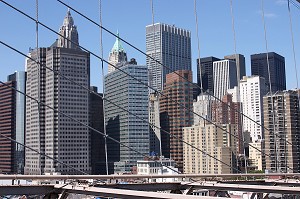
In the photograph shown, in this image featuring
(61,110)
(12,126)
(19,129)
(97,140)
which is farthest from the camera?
(12,126)

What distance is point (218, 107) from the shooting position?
518ft

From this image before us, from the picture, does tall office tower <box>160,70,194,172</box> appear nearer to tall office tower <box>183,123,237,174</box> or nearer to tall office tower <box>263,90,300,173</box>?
tall office tower <box>183,123,237,174</box>

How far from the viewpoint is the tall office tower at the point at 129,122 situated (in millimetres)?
121188

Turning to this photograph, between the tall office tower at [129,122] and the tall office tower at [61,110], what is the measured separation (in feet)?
29.0

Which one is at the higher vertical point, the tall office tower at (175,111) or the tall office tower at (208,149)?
the tall office tower at (175,111)

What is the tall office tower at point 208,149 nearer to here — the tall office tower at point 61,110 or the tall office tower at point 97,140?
the tall office tower at point 97,140

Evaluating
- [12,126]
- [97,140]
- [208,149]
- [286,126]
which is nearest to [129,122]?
[97,140]

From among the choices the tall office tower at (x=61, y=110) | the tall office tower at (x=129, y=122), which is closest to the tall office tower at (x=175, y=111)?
the tall office tower at (x=129, y=122)

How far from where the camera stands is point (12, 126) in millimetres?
144875

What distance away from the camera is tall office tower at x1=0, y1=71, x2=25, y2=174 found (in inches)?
5000

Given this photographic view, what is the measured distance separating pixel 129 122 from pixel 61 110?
1920 inches

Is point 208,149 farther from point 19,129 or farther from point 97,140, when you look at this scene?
point 19,129

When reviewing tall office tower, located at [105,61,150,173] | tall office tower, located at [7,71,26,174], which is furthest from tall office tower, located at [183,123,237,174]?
tall office tower, located at [7,71,26,174]

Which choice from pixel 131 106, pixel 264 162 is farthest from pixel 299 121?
pixel 131 106
